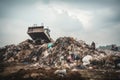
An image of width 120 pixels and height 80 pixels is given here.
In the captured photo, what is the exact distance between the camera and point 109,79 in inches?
558

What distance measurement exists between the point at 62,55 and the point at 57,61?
1.36m

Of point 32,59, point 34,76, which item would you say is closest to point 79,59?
point 32,59

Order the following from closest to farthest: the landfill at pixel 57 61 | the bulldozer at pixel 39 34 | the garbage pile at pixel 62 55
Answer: the landfill at pixel 57 61 → the garbage pile at pixel 62 55 → the bulldozer at pixel 39 34

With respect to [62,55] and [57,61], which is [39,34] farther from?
[57,61]

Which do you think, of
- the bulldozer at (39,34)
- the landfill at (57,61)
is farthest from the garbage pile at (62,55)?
the bulldozer at (39,34)

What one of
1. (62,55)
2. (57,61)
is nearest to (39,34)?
(62,55)

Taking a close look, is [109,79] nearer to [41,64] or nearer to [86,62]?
[86,62]

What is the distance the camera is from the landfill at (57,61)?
15697 mm

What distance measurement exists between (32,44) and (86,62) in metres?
12.3

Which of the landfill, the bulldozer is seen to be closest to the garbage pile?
the landfill

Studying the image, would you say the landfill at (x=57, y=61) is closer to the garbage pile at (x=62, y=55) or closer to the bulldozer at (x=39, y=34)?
the garbage pile at (x=62, y=55)

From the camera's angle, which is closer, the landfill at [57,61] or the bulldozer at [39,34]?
the landfill at [57,61]

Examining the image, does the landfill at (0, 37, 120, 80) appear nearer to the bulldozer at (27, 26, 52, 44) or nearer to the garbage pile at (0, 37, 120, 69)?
the garbage pile at (0, 37, 120, 69)

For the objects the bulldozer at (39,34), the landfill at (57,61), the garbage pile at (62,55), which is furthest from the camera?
the bulldozer at (39,34)
